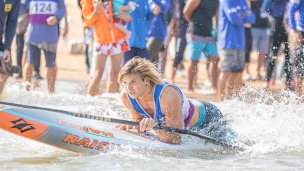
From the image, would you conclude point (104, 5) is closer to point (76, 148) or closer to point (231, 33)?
point (231, 33)

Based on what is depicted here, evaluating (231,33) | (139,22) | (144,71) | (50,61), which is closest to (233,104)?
(231,33)

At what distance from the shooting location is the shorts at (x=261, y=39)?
13.2m

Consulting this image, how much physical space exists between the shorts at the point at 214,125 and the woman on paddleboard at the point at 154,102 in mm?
62

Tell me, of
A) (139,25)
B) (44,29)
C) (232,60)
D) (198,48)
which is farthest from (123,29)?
(198,48)

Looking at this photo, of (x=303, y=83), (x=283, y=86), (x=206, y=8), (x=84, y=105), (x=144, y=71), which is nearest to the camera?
(x=144, y=71)

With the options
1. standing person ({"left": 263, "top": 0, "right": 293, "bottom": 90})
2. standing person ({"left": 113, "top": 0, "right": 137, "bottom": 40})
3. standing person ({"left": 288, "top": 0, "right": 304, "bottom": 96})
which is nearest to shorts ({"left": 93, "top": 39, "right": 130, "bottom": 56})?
standing person ({"left": 113, "top": 0, "right": 137, "bottom": 40})

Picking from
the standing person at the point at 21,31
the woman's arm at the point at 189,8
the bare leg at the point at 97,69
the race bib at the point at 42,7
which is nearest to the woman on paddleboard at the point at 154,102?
the bare leg at the point at 97,69

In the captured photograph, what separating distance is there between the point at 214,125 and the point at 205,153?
0.34 meters

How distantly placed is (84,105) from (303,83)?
120 inches

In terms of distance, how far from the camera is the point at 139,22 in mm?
10812

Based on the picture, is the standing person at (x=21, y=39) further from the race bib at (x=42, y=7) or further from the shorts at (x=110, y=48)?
the shorts at (x=110, y=48)

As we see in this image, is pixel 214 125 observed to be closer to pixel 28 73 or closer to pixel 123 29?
pixel 123 29

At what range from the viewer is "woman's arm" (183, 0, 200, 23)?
462 inches

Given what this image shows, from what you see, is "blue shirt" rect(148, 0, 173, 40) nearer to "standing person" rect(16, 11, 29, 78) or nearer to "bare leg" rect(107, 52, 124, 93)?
"bare leg" rect(107, 52, 124, 93)
